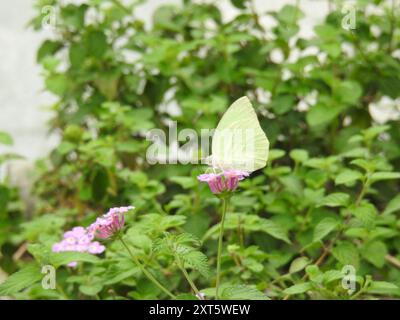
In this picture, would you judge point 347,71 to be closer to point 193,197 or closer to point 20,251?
point 193,197

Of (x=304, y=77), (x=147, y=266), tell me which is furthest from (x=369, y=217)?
(x=304, y=77)

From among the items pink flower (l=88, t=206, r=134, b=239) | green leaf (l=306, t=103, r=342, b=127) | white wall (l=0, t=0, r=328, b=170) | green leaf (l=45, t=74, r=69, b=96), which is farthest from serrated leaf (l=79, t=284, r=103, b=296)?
white wall (l=0, t=0, r=328, b=170)

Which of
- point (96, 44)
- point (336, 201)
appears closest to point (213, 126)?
point (96, 44)

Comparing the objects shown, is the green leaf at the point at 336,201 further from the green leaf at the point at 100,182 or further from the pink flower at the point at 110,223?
the green leaf at the point at 100,182

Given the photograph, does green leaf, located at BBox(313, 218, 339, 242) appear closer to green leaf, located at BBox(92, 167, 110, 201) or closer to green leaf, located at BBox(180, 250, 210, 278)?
green leaf, located at BBox(180, 250, 210, 278)

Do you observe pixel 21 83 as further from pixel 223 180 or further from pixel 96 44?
pixel 223 180

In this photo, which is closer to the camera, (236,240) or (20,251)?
(236,240)

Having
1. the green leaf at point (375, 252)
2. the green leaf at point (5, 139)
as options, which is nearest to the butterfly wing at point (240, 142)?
the green leaf at point (375, 252)
